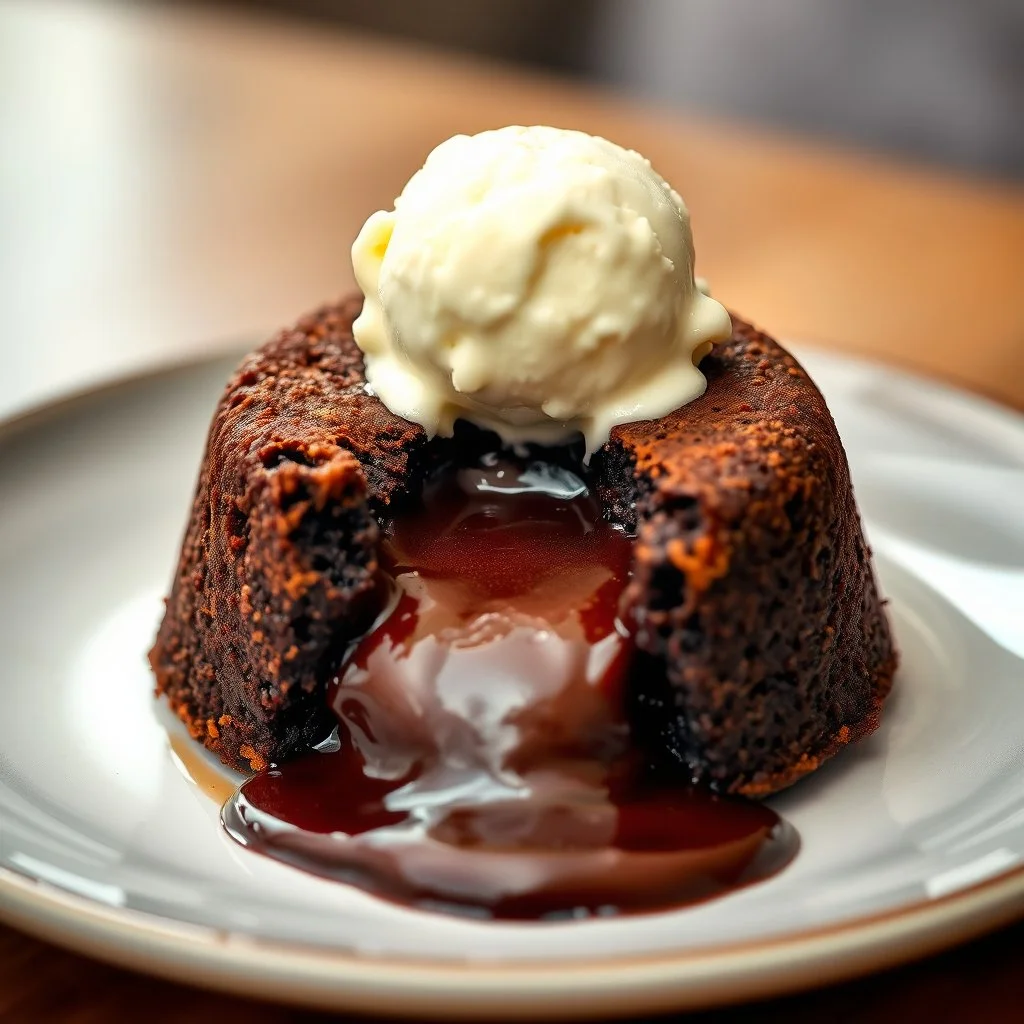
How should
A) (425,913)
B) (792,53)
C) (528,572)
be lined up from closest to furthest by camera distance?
(425,913) → (528,572) → (792,53)

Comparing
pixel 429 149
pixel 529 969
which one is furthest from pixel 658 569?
pixel 429 149

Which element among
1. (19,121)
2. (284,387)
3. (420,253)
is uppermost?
(420,253)

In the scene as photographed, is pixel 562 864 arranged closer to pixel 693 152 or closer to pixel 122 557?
pixel 122 557

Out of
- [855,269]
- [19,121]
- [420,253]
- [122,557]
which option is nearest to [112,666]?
[122,557]

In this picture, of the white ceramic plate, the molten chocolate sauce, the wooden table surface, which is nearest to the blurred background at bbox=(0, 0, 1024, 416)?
the wooden table surface

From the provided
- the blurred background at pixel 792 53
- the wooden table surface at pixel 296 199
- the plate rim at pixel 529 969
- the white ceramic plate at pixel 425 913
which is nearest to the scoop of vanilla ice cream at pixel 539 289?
the white ceramic plate at pixel 425 913

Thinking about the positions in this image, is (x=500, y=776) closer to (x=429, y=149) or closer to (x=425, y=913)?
(x=425, y=913)
